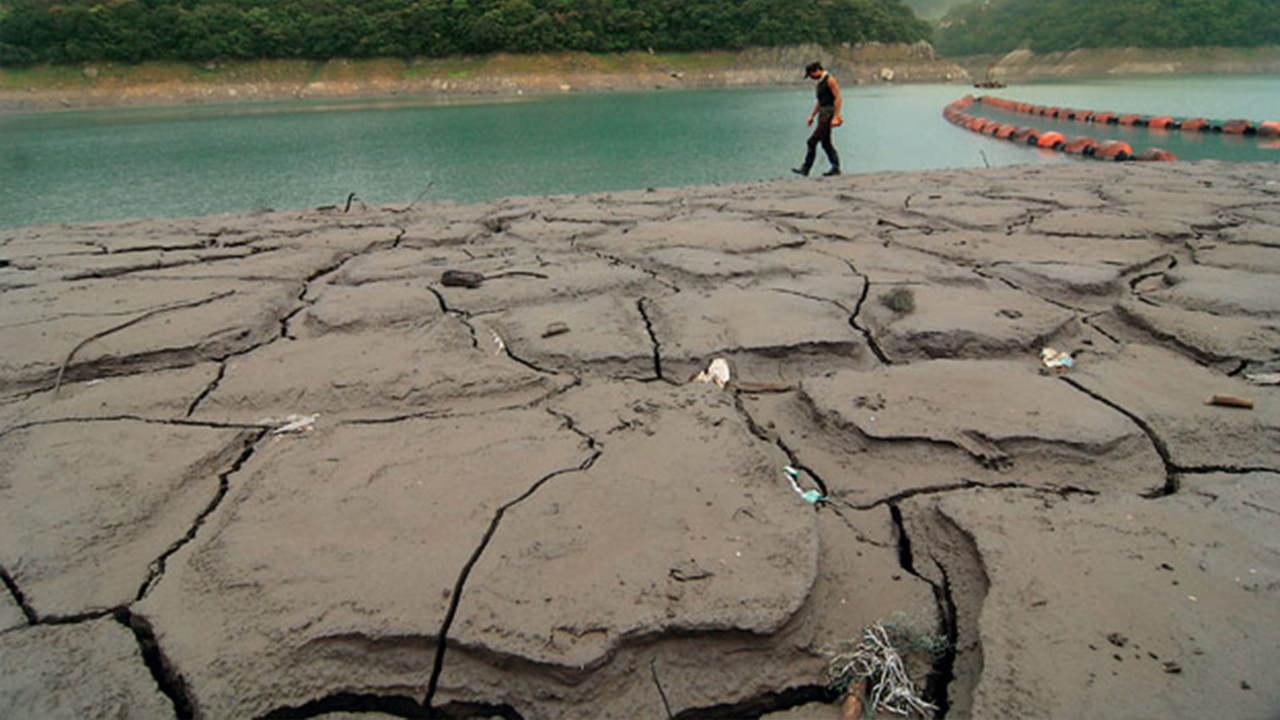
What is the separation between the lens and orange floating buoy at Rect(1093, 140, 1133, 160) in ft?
22.6

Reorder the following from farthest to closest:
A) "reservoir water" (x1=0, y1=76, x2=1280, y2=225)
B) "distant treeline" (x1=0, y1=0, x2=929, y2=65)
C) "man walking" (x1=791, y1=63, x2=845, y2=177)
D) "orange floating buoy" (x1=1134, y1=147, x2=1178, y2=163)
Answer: "distant treeline" (x1=0, y1=0, x2=929, y2=65)
"orange floating buoy" (x1=1134, y1=147, x2=1178, y2=163)
"reservoir water" (x1=0, y1=76, x2=1280, y2=225)
"man walking" (x1=791, y1=63, x2=845, y2=177)

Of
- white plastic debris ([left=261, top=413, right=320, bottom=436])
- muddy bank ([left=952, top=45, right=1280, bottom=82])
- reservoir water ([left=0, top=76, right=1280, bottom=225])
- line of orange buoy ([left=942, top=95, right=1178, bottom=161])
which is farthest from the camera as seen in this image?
muddy bank ([left=952, top=45, right=1280, bottom=82])

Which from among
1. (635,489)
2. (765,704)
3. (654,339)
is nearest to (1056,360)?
(654,339)

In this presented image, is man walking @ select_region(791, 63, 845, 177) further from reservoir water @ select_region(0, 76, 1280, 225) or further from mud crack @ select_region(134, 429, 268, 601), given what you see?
mud crack @ select_region(134, 429, 268, 601)

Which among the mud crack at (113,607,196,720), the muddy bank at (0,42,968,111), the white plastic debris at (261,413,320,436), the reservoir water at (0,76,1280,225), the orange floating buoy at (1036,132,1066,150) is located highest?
the mud crack at (113,607,196,720)

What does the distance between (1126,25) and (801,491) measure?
61711 millimetres

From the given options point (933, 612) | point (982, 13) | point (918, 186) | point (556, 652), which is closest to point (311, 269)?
point (556, 652)

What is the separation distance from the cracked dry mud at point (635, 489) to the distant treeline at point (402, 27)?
3699 cm

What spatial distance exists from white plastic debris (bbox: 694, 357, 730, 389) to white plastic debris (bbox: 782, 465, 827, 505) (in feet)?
1.33

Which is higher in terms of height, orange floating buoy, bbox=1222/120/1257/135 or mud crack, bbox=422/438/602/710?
mud crack, bbox=422/438/602/710

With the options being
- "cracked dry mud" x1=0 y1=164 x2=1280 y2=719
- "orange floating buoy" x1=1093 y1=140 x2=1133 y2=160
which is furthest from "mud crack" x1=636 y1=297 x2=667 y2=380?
"orange floating buoy" x1=1093 y1=140 x2=1133 y2=160

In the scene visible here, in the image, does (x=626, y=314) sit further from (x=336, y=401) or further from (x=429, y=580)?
(x=429, y=580)

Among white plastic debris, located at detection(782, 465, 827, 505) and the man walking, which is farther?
the man walking

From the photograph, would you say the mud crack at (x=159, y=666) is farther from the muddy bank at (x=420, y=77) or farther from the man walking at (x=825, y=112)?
the muddy bank at (x=420, y=77)
